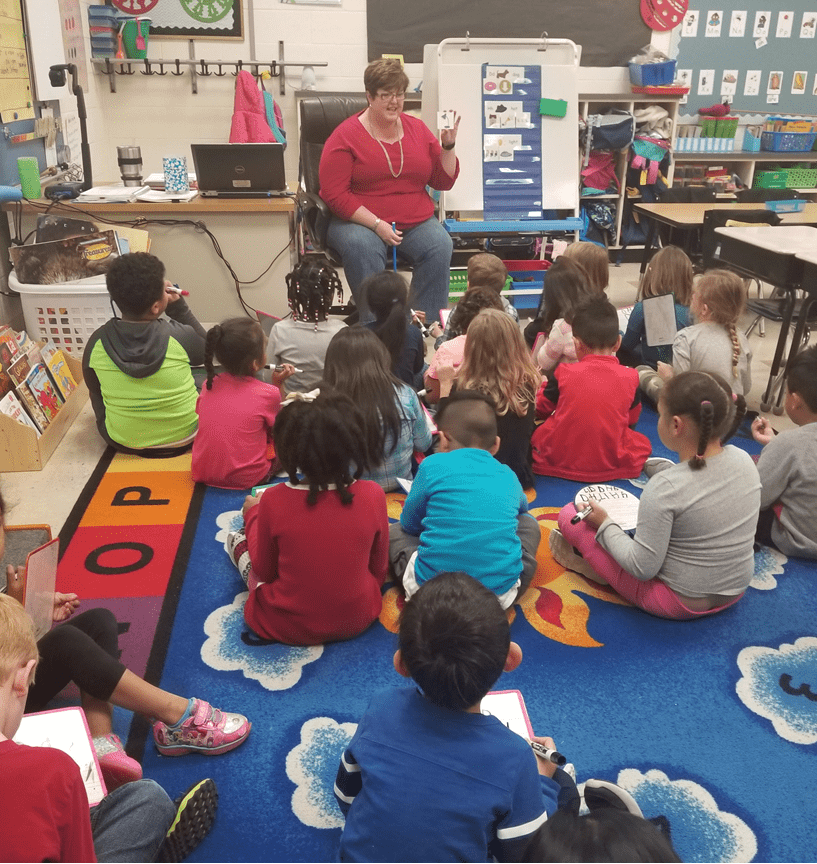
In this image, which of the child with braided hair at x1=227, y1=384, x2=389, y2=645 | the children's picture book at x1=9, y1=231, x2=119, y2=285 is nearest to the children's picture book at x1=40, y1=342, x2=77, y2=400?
the children's picture book at x1=9, y1=231, x2=119, y2=285

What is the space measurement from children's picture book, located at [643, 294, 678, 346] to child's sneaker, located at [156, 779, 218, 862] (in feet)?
8.62

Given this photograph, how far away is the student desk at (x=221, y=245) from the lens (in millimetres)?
3707

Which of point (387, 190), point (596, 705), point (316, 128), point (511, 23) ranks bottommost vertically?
point (596, 705)

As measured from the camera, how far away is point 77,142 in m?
4.57

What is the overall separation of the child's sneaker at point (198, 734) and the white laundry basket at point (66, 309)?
204 cm

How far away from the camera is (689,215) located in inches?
173

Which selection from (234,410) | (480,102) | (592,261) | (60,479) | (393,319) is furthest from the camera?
(480,102)

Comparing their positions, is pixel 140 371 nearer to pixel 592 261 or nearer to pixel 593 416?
pixel 593 416

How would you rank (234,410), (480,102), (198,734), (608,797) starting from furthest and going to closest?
(480,102)
(234,410)
(198,734)
(608,797)

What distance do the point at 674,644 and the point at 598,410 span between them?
0.89 meters

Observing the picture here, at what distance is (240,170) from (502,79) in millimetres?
1712

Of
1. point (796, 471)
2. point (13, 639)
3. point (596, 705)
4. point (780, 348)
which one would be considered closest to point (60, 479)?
point (13, 639)

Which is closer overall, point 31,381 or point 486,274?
point 31,381

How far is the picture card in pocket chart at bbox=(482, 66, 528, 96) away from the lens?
447cm
